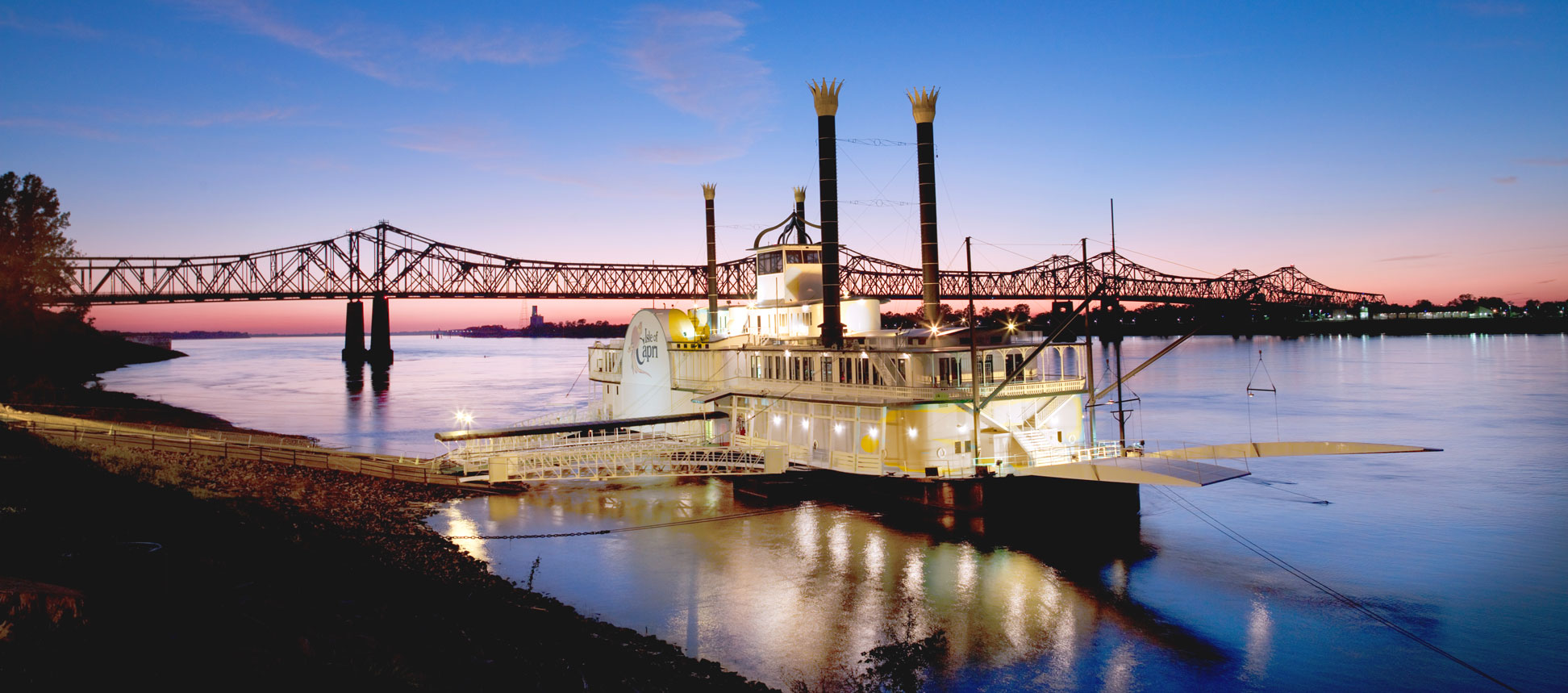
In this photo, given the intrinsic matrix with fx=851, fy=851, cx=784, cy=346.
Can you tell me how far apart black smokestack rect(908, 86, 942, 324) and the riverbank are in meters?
20.0

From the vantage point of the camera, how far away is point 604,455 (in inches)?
1128

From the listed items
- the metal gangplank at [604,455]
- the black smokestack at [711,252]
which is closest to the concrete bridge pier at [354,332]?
the black smokestack at [711,252]

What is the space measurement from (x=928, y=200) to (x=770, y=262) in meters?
7.52

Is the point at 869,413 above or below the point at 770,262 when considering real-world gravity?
below

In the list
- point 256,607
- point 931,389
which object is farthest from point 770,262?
point 256,607

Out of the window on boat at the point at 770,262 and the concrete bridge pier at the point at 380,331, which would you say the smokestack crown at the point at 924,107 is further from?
the concrete bridge pier at the point at 380,331

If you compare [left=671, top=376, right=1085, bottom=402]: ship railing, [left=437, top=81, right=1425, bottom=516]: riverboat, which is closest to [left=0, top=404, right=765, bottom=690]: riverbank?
[left=437, top=81, right=1425, bottom=516]: riverboat

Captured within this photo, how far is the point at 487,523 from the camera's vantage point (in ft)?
87.0

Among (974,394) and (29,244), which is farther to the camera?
(29,244)

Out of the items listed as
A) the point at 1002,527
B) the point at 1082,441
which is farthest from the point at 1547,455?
the point at 1002,527

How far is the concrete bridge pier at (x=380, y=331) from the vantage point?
417 ft

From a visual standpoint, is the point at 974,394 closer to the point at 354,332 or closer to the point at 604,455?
the point at 604,455

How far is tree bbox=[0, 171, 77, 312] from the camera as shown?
52188 mm

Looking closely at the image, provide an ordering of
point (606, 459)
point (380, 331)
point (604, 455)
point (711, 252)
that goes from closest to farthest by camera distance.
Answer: point (604, 455) < point (606, 459) < point (711, 252) < point (380, 331)
